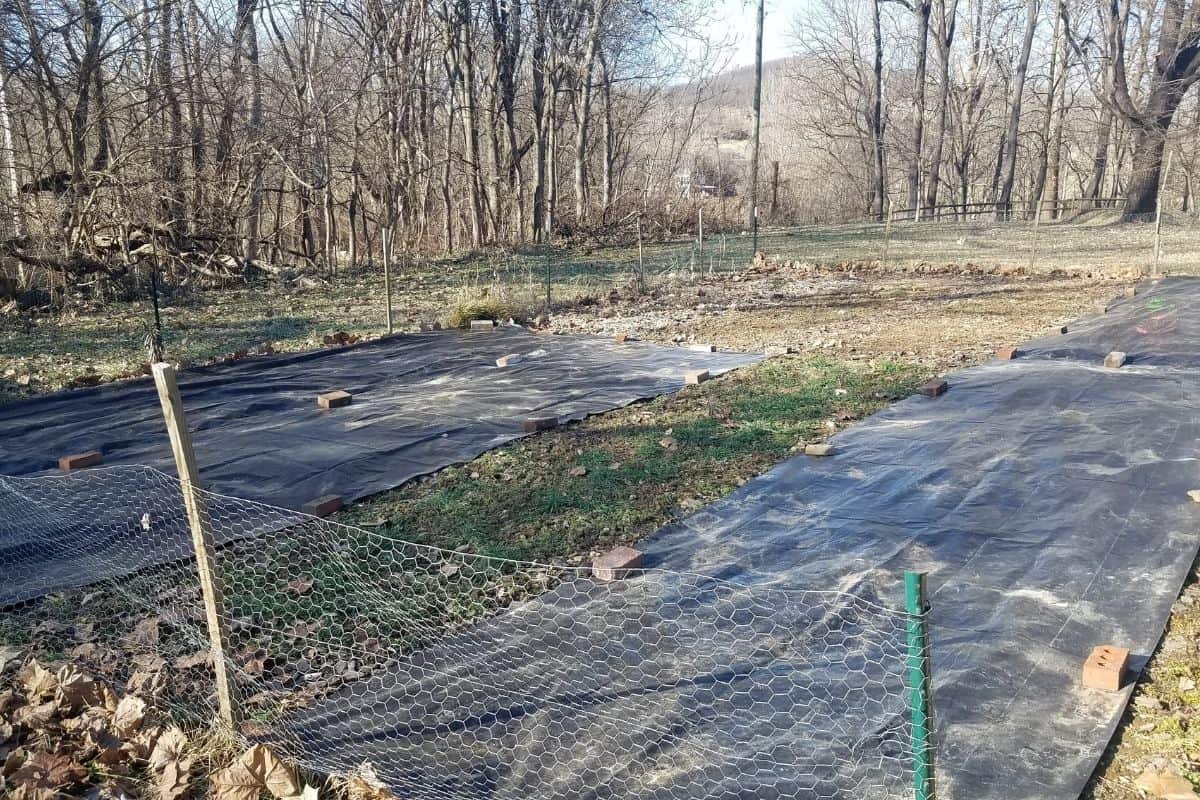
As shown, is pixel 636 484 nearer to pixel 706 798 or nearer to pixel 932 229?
pixel 706 798

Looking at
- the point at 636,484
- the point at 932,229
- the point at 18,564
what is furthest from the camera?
the point at 932,229

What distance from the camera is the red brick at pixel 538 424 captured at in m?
7.04

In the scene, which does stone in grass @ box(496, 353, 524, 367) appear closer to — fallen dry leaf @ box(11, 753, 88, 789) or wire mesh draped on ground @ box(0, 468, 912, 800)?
wire mesh draped on ground @ box(0, 468, 912, 800)

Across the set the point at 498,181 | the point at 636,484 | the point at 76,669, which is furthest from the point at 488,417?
the point at 498,181

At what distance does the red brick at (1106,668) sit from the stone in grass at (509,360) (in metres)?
6.99

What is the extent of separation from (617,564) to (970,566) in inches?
68.6

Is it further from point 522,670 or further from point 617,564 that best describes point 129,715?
point 617,564

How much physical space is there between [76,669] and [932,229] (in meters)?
27.1

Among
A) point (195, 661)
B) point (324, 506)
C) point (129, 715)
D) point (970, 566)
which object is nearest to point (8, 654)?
point (195, 661)

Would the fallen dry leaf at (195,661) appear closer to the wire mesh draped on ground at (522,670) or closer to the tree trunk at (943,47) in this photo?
the wire mesh draped on ground at (522,670)

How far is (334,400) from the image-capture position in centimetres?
789

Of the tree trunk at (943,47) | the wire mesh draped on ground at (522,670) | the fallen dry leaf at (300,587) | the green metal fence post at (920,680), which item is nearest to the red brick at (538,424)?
the wire mesh draped on ground at (522,670)

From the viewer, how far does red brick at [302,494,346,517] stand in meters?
5.46

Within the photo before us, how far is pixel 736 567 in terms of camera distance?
4418 millimetres
